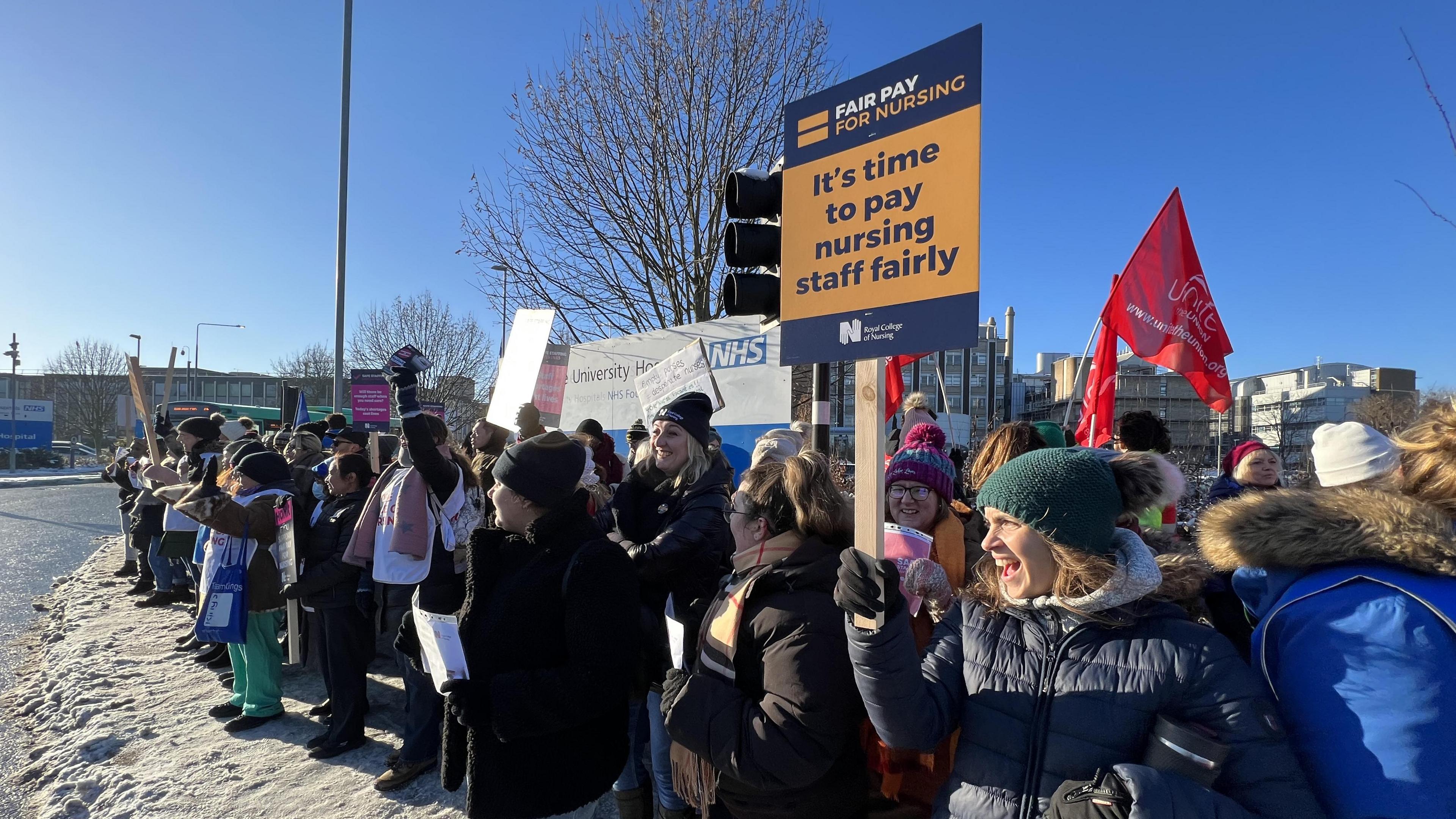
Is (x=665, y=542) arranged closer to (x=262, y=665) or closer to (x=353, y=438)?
(x=353, y=438)

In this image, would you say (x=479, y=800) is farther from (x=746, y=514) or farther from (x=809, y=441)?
(x=809, y=441)

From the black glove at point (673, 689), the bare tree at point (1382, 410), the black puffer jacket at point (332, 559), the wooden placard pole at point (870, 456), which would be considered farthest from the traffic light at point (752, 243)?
the bare tree at point (1382, 410)

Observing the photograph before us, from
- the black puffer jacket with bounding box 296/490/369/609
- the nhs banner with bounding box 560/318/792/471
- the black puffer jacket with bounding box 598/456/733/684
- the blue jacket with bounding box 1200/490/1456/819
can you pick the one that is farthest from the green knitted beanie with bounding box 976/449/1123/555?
the black puffer jacket with bounding box 296/490/369/609

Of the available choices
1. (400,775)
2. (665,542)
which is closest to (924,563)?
(665,542)

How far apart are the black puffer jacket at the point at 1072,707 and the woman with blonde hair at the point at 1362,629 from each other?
0.25ft

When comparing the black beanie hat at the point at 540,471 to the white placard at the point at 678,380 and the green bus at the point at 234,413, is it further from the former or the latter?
the green bus at the point at 234,413

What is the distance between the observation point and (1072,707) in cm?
158

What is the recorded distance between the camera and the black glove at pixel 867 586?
168 cm

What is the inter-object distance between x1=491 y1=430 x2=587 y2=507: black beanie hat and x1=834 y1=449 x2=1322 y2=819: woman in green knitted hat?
4.10 feet

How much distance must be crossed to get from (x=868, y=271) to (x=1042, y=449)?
75cm

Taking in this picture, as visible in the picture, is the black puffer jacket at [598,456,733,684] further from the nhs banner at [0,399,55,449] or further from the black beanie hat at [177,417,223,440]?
the nhs banner at [0,399,55,449]

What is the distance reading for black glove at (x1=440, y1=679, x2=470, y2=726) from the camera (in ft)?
7.62

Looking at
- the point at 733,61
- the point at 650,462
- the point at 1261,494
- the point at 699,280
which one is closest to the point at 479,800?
the point at 650,462

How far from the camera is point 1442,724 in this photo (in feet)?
4.12
